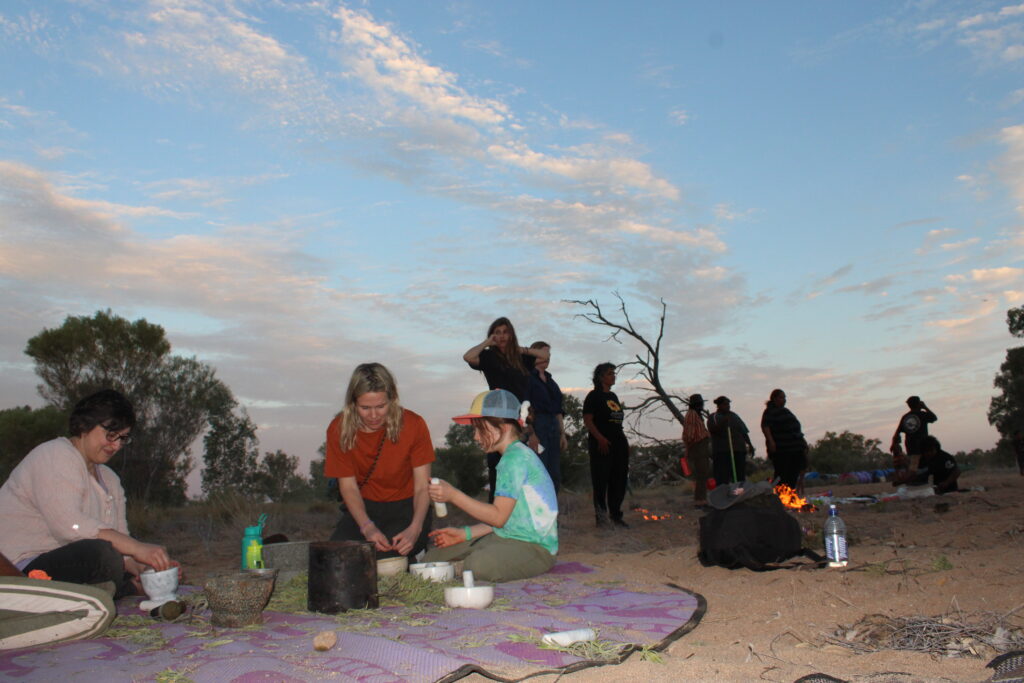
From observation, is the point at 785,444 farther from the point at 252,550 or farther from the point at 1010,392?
the point at 1010,392

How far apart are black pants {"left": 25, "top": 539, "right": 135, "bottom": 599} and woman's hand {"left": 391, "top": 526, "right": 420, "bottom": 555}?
152cm

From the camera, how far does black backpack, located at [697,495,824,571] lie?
5.07 meters

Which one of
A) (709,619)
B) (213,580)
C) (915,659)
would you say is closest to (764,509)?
(709,619)

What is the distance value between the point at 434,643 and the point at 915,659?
1.79m

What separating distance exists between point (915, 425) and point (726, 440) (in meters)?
2.52

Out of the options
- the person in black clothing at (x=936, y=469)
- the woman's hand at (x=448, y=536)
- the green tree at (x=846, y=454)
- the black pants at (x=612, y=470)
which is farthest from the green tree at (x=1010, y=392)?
the woman's hand at (x=448, y=536)

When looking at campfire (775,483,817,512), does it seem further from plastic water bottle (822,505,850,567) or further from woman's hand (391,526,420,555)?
woman's hand (391,526,420,555)

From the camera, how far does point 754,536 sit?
5.09 m

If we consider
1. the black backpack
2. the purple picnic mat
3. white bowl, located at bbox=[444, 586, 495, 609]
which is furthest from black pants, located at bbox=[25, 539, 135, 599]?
the black backpack

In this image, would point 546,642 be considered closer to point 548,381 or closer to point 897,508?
point 548,381

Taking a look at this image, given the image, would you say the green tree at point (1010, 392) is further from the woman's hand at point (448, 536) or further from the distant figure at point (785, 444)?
the woman's hand at point (448, 536)

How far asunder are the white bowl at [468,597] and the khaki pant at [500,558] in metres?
0.91

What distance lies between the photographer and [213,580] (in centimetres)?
357


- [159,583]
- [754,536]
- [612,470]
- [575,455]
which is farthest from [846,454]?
[159,583]
